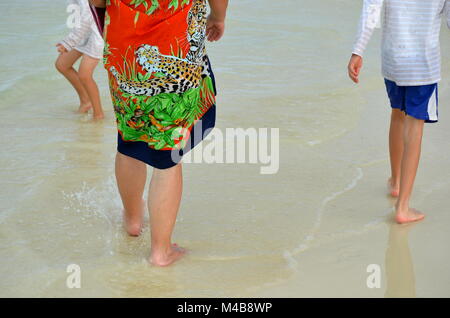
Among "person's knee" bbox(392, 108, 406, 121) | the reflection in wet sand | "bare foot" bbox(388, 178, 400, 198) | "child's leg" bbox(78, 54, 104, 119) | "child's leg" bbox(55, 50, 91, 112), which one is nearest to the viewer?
the reflection in wet sand

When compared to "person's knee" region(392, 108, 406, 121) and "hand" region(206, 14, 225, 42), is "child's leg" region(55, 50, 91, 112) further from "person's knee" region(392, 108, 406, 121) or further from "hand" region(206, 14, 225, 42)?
"person's knee" region(392, 108, 406, 121)

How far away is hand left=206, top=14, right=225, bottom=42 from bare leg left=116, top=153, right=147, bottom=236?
2.46 feet

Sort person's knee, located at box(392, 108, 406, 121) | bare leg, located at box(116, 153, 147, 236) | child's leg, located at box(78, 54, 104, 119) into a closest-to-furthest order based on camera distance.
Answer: bare leg, located at box(116, 153, 147, 236) → person's knee, located at box(392, 108, 406, 121) → child's leg, located at box(78, 54, 104, 119)

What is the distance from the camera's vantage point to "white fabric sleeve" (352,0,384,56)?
11.8 ft

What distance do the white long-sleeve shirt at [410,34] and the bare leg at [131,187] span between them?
4.17 feet

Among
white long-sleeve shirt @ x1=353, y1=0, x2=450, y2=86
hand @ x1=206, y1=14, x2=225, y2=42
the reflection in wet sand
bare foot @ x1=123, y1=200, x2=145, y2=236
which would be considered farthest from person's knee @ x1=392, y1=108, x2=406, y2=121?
bare foot @ x1=123, y1=200, x2=145, y2=236

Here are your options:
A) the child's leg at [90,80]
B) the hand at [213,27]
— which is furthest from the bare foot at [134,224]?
the child's leg at [90,80]

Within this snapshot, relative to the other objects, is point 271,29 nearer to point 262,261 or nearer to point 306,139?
point 306,139

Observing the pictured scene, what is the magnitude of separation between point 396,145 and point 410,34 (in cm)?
72

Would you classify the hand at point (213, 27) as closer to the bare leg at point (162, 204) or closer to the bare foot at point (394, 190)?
the bare leg at point (162, 204)

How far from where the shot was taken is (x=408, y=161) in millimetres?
3762

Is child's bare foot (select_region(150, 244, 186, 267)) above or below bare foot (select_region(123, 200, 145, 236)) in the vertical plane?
above

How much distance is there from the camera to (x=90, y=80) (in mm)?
5723

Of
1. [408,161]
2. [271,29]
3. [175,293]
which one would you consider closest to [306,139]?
[408,161]
